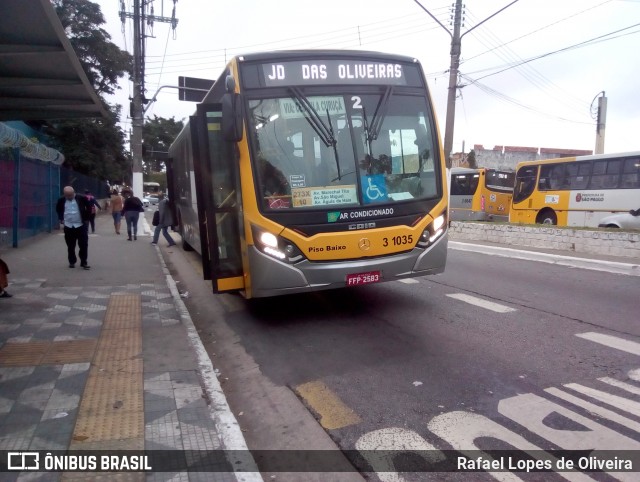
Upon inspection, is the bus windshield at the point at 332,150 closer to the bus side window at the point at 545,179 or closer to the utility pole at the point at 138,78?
the bus side window at the point at 545,179

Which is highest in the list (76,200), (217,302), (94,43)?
(94,43)

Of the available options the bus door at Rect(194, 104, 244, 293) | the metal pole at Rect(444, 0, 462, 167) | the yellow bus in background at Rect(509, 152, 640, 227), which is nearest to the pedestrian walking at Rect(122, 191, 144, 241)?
the metal pole at Rect(444, 0, 462, 167)

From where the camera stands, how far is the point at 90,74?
2909cm

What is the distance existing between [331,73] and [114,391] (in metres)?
4.31

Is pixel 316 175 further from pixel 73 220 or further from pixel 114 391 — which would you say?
pixel 73 220

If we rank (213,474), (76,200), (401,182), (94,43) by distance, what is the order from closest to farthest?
(213,474), (401,182), (76,200), (94,43)

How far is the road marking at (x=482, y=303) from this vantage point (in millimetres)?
7160

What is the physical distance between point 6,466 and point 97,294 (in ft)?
17.6

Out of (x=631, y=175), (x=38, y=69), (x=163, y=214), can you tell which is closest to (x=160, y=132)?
(x=163, y=214)

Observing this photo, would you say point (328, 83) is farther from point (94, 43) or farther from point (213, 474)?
point (94, 43)

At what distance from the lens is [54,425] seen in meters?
3.83

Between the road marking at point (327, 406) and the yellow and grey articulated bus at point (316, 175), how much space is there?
1.57 meters

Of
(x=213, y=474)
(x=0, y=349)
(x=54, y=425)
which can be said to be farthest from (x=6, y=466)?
(x=0, y=349)

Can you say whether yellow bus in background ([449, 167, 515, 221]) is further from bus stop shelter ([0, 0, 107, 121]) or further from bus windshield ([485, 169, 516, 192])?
bus stop shelter ([0, 0, 107, 121])
